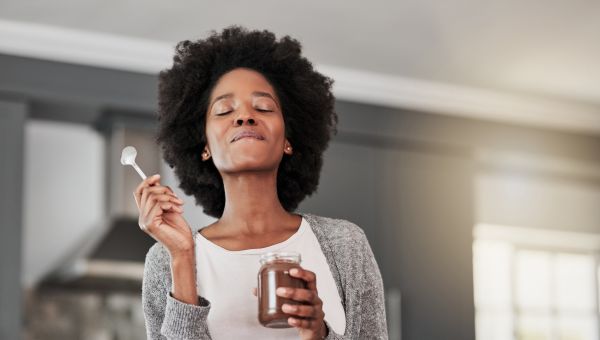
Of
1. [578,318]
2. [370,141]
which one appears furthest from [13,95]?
[578,318]

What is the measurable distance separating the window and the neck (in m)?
4.29

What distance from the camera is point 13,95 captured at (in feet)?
15.0

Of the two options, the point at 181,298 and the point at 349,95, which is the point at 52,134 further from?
the point at 181,298

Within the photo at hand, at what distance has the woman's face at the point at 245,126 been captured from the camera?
1.76 meters

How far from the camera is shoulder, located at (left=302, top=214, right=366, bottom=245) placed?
1808mm

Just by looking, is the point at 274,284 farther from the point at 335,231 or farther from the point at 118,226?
the point at 118,226

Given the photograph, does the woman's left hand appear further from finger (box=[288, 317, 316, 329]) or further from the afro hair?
the afro hair

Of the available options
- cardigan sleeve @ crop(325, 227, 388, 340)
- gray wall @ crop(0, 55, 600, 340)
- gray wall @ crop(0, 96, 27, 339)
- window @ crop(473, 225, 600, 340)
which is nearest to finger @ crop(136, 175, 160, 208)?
cardigan sleeve @ crop(325, 227, 388, 340)

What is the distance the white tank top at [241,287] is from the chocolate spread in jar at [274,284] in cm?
15

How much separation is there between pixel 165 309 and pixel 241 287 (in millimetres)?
138

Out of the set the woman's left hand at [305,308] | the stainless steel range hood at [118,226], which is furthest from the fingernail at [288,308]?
the stainless steel range hood at [118,226]

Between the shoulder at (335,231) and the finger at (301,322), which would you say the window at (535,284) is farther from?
the finger at (301,322)

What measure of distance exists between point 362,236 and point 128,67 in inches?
126

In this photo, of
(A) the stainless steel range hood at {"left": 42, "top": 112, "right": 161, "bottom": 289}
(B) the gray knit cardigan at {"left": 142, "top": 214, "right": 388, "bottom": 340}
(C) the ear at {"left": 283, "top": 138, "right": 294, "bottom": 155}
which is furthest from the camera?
(A) the stainless steel range hood at {"left": 42, "top": 112, "right": 161, "bottom": 289}
